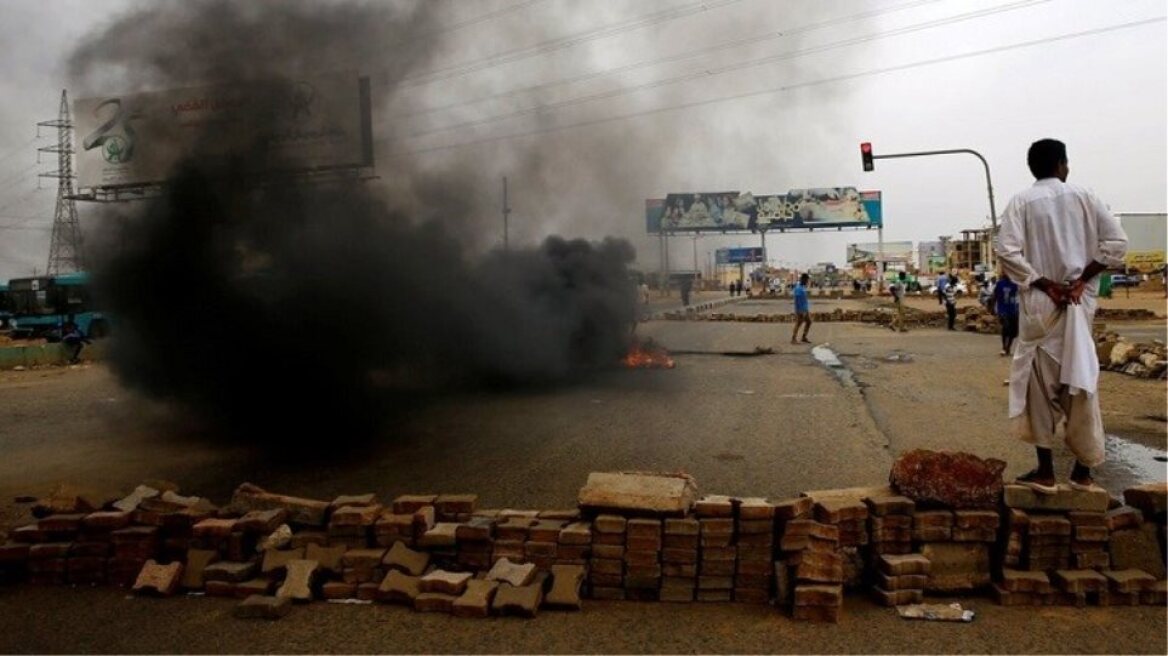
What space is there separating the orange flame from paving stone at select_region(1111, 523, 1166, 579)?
979 centimetres

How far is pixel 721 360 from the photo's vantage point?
1520 centimetres

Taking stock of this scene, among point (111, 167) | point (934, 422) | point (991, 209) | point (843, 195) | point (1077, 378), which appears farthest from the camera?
point (843, 195)

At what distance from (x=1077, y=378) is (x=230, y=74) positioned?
7.87 m

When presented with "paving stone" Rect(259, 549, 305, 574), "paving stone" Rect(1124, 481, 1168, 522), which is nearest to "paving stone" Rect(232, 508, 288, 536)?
"paving stone" Rect(259, 549, 305, 574)

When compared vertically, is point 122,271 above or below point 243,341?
above

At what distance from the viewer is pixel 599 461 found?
21.5ft

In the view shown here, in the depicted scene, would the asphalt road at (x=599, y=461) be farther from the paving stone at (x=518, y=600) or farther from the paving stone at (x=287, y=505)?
the paving stone at (x=287, y=505)

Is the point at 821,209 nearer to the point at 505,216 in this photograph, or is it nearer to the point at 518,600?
the point at 505,216

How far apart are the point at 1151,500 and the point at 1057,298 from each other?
1.04 m

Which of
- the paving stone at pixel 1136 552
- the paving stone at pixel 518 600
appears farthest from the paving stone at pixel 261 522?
the paving stone at pixel 1136 552

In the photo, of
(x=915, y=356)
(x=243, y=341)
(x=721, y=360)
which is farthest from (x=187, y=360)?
(x=915, y=356)

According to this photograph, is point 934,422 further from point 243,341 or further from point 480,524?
point 243,341

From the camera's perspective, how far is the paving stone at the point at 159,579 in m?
3.85

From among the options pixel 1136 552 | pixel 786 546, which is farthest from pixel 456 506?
pixel 1136 552
